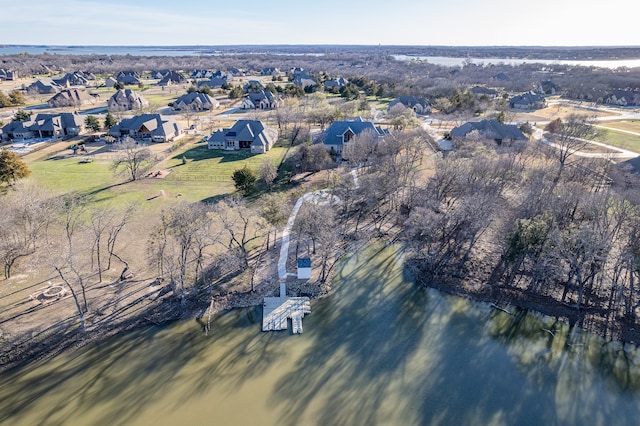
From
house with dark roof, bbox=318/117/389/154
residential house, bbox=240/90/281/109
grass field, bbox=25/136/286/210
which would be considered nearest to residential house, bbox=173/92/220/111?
residential house, bbox=240/90/281/109

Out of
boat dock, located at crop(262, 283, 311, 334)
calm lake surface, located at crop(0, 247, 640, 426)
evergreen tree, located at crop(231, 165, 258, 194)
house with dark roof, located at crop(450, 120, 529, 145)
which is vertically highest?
house with dark roof, located at crop(450, 120, 529, 145)

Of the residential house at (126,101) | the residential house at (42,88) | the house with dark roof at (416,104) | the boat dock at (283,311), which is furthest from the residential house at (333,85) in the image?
the boat dock at (283,311)

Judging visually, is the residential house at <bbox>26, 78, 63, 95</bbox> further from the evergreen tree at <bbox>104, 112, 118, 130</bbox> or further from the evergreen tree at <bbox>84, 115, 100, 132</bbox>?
the evergreen tree at <bbox>104, 112, 118, 130</bbox>

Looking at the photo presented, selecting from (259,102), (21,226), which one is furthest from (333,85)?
(21,226)

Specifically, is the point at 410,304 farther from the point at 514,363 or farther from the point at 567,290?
the point at 567,290

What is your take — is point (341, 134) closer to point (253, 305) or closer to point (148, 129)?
point (148, 129)

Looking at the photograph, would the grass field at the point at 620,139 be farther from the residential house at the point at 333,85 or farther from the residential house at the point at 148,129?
the residential house at the point at 148,129

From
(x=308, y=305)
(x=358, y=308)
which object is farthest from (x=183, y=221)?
(x=358, y=308)
